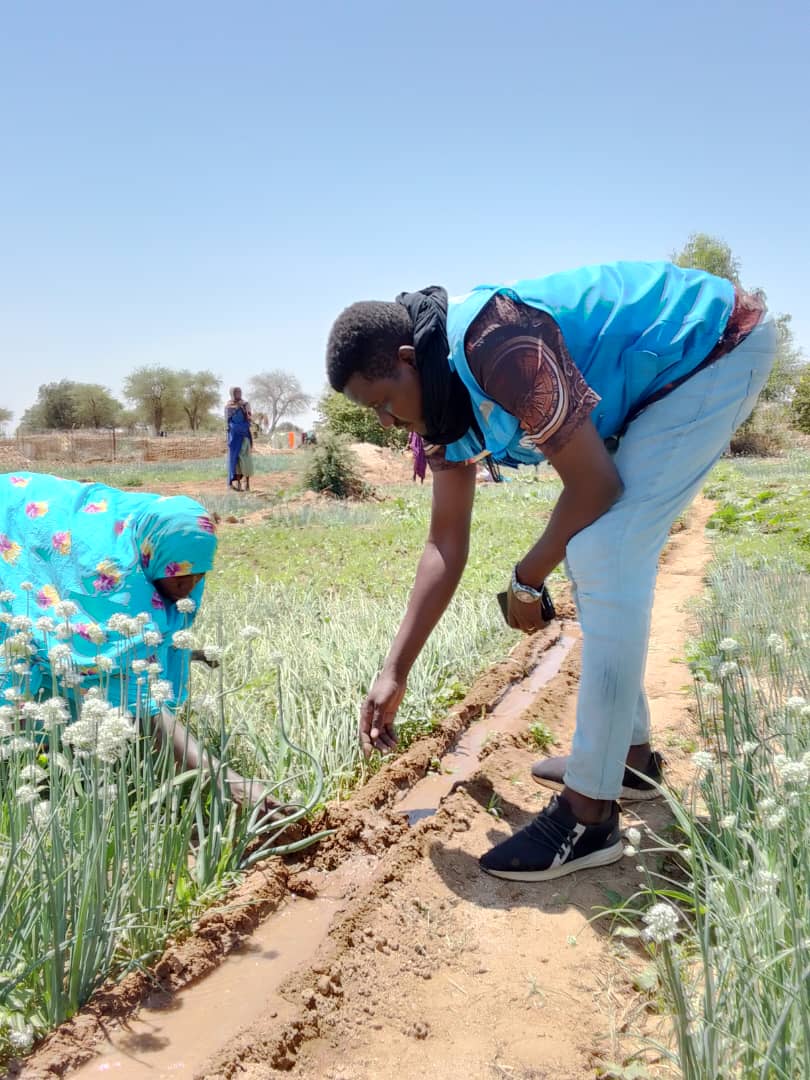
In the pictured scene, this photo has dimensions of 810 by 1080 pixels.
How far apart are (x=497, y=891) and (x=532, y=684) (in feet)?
6.54

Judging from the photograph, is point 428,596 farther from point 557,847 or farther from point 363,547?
point 363,547

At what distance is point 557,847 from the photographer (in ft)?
7.64

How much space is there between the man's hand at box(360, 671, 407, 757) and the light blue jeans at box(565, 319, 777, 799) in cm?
58

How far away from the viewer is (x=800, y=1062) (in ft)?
4.04

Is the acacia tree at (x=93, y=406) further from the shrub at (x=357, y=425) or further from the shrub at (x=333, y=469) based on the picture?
the shrub at (x=333, y=469)

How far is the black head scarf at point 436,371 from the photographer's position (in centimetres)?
206

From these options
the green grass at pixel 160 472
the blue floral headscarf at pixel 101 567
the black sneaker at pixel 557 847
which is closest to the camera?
the black sneaker at pixel 557 847

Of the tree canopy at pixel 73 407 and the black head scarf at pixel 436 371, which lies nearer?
the black head scarf at pixel 436 371

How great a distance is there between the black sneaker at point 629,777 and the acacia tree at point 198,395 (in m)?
55.1

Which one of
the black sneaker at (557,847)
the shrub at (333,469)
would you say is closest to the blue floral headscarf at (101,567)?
the black sneaker at (557,847)

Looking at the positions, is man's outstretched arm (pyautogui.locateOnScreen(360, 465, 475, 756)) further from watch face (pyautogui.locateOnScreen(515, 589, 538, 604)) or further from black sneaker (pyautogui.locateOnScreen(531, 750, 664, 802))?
black sneaker (pyautogui.locateOnScreen(531, 750, 664, 802))

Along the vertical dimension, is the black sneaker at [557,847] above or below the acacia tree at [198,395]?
below

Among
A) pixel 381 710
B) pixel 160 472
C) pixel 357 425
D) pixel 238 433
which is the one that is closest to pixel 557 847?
pixel 381 710

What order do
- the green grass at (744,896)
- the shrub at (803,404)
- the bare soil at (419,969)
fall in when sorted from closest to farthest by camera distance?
the green grass at (744,896), the bare soil at (419,969), the shrub at (803,404)
